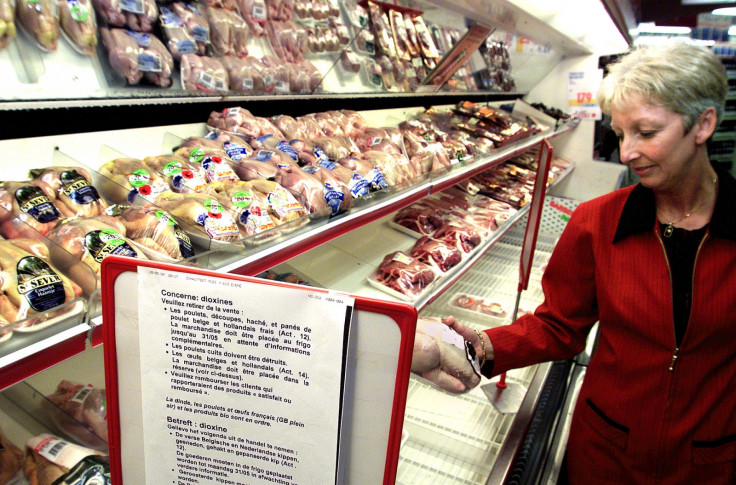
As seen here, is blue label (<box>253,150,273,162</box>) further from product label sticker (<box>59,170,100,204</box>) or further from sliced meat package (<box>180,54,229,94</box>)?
product label sticker (<box>59,170,100,204</box>)

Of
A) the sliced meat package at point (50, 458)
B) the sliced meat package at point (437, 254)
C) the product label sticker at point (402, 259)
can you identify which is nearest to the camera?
the sliced meat package at point (50, 458)

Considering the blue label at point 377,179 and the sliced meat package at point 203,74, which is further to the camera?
the blue label at point 377,179

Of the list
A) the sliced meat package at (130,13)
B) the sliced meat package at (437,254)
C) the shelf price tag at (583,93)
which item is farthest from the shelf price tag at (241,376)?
the shelf price tag at (583,93)

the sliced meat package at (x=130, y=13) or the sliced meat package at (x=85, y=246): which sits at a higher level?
the sliced meat package at (x=130, y=13)

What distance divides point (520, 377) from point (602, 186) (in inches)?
159

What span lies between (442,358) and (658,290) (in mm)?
717

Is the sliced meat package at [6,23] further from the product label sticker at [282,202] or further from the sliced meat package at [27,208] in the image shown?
the product label sticker at [282,202]

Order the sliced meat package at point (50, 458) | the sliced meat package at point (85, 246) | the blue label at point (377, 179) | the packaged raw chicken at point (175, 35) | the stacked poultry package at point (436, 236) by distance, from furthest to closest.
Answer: the stacked poultry package at point (436, 236), the blue label at point (377, 179), the packaged raw chicken at point (175, 35), the sliced meat package at point (50, 458), the sliced meat package at point (85, 246)

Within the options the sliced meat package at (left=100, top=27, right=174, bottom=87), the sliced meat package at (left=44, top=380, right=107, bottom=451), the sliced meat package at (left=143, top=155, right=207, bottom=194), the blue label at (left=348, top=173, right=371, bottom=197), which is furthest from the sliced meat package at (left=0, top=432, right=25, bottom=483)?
the blue label at (left=348, top=173, right=371, bottom=197)

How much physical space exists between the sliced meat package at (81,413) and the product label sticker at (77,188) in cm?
52

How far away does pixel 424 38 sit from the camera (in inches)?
135

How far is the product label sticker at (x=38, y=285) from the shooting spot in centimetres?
91

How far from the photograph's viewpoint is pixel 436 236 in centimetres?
291

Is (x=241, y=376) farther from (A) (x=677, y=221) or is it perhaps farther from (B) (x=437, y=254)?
(B) (x=437, y=254)
